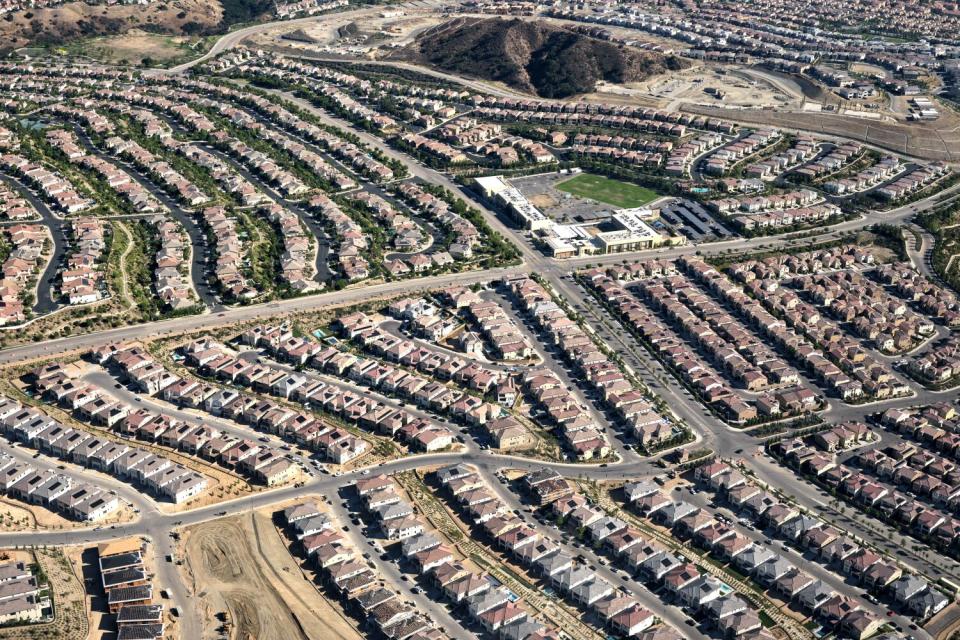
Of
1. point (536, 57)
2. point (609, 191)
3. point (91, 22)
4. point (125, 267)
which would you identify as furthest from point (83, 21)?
point (609, 191)

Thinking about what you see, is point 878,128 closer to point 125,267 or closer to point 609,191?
point 609,191

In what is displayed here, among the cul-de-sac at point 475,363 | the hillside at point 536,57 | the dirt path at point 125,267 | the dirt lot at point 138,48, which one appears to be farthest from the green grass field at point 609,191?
the dirt lot at point 138,48

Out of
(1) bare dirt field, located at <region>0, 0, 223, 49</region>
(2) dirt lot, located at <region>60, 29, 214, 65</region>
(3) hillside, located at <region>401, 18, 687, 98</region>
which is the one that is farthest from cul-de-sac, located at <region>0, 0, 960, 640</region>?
(1) bare dirt field, located at <region>0, 0, 223, 49</region>

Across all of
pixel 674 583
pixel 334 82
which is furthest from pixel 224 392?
pixel 334 82

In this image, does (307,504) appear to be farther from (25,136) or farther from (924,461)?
(25,136)

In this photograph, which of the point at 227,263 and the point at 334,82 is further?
the point at 334,82

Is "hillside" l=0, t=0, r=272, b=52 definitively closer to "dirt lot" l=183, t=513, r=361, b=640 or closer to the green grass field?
the green grass field
